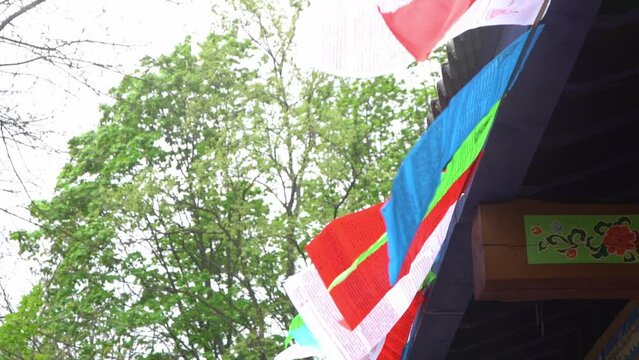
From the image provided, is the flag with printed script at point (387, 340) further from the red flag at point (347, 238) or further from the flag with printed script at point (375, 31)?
the flag with printed script at point (375, 31)

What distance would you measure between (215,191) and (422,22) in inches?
679

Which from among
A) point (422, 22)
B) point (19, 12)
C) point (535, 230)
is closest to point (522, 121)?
point (422, 22)

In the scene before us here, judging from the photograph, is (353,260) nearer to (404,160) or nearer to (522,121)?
(404,160)

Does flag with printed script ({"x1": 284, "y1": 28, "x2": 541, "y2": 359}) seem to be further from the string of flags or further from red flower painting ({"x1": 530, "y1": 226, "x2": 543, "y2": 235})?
red flower painting ({"x1": 530, "y1": 226, "x2": 543, "y2": 235})

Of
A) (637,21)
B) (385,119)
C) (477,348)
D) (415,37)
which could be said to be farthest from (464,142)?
(385,119)

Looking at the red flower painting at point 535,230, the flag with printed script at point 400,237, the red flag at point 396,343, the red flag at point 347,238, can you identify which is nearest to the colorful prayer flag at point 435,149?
the flag with printed script at point 400,237

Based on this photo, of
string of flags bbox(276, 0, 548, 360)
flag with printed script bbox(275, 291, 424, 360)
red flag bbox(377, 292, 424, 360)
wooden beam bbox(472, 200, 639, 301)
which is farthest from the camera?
red flag bbox(377, 292, 424, 360)

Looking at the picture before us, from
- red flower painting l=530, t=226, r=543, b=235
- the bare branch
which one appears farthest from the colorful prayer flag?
the bare branch

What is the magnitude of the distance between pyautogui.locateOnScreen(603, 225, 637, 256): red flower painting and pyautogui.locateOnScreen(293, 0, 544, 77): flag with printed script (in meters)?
1.19

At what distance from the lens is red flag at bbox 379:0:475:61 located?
358cm

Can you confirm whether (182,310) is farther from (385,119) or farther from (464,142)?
(464,142)

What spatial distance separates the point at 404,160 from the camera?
439 cm

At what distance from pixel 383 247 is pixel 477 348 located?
7.31ft

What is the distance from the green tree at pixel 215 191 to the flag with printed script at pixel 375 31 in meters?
16.0
